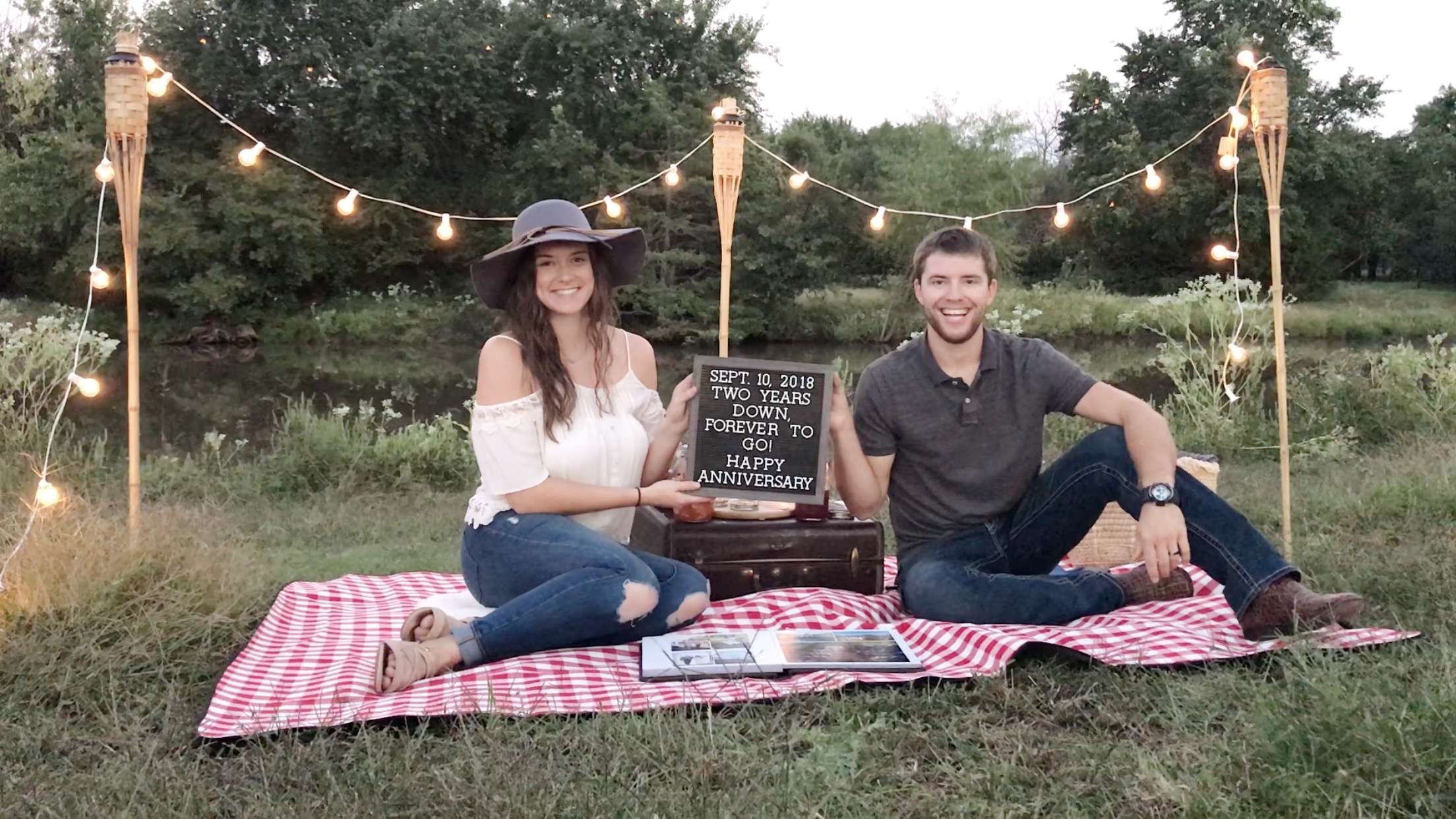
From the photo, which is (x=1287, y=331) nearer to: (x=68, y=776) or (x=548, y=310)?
(x=548, y=310)

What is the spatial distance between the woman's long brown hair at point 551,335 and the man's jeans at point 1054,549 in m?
1.06

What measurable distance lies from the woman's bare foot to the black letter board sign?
85 cm

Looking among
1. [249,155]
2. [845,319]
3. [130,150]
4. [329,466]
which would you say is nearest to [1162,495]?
[130,150]

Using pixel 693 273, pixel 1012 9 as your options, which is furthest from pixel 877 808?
pixel 693 273

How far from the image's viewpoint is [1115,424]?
3047mm

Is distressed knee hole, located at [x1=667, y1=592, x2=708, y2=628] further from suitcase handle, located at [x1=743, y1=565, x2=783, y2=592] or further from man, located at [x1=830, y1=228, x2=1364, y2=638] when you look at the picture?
man, located at [x1=830, y1=228, x2=1364, y2=638]

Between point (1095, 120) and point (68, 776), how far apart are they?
85.5 ft

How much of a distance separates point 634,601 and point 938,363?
3.54 feet

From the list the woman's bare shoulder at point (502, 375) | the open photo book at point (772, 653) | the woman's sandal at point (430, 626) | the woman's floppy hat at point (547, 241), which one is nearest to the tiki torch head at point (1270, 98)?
the woman's floppy hat at point (547, 241)

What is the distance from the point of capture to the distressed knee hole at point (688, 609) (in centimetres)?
303

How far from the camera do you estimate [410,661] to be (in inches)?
104

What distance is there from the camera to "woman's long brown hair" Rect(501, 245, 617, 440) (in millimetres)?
3033

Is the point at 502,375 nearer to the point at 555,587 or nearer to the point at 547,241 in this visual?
the point at 547,241

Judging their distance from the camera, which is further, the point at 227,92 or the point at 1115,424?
the point at 227,92
